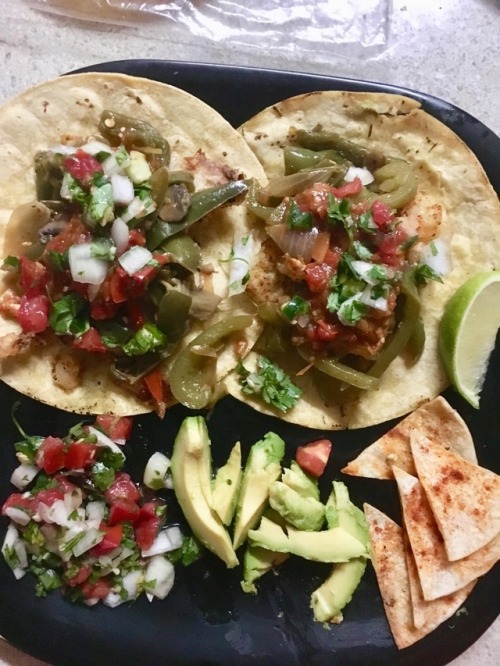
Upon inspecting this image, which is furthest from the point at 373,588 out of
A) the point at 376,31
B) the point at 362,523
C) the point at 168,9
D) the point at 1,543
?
the point at 168,9

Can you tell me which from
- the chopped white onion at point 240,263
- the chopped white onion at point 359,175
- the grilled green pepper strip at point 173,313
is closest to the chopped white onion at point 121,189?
the grilled green pepper strip at point 173,313

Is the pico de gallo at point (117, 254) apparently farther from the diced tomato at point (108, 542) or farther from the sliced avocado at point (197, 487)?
the diced tomato at point (108, 542)

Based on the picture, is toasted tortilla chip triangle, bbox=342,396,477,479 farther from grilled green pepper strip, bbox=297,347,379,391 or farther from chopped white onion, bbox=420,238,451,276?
chopped white onion, bbox=420,238,451,276

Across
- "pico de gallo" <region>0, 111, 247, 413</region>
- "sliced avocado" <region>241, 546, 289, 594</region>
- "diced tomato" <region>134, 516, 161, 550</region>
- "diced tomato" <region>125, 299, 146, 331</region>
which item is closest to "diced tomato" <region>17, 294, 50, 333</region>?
"pico de gallo" <region>0, 111, 247, 413</region>

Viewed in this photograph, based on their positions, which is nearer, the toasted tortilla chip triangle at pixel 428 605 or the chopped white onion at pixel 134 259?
the chopped white onion at pixel 134 259

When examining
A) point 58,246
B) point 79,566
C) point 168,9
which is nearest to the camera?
point 58,246

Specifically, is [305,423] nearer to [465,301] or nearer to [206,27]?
[465,301]
